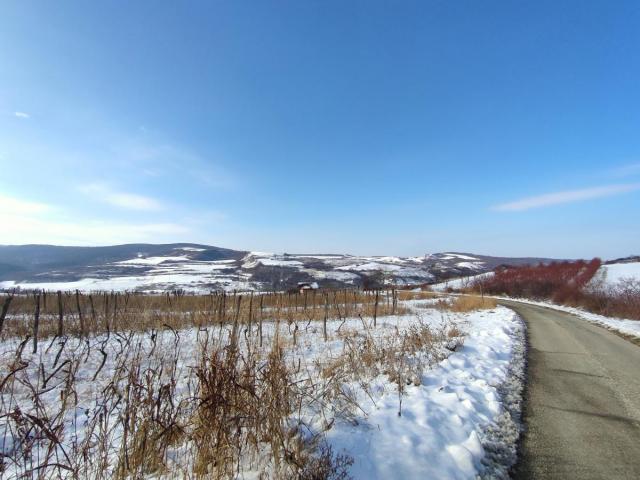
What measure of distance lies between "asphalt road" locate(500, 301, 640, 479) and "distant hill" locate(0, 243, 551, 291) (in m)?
49.8

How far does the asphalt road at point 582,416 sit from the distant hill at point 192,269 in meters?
49.8

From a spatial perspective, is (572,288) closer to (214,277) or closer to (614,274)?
(614,274)

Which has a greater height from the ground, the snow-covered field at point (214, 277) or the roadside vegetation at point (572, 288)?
the roadside vegetation at point (572, 288)

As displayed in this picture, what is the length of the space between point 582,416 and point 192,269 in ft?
353

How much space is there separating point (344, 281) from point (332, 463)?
234 feet

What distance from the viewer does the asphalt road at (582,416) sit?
3730 millimetres

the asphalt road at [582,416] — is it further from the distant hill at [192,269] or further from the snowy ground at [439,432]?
the distant hill at [192,269]

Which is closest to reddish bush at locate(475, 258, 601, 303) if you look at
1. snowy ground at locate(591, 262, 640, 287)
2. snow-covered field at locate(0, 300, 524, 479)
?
snowy ground at locate(591, 262, 640, 287)

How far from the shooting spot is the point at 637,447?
4082mm

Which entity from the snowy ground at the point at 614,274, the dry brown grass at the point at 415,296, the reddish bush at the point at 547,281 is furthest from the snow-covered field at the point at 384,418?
the dry brown grass at the point at 415,296

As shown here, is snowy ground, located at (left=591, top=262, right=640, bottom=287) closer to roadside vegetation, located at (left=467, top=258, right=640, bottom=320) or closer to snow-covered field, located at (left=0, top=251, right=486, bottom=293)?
roadside vegetation, located at (left=467, top=258, right=640, bottom=320)

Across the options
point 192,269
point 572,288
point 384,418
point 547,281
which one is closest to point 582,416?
point 384,418

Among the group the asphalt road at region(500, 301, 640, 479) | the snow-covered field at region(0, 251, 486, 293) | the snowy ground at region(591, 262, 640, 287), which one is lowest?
the snow-covered field at region(0, 251, 486, 293)

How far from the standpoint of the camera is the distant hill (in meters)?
73.5
